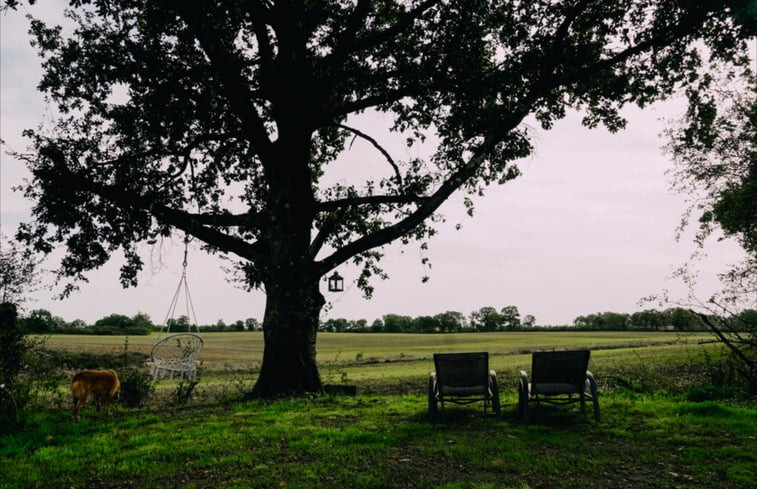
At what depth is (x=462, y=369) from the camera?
8.21 metres

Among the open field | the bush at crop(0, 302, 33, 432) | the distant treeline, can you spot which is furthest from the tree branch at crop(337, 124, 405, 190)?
the distant treeline

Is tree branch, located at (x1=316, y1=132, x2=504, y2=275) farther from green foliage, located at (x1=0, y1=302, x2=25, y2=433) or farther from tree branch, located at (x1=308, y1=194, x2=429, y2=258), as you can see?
green foliage, located at (x1=0, y1=302, x2=25, y2=433)

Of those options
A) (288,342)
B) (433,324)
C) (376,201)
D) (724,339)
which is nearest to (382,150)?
(376,201)

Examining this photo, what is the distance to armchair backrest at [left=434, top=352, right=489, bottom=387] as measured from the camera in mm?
8133

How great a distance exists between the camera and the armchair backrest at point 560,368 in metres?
8.06

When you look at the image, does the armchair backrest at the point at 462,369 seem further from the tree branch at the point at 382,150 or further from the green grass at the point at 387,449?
the tree branch at the point at 382,150

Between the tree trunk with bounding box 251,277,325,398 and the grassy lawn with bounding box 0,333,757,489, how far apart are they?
2.06m

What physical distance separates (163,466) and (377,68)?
10454 mm

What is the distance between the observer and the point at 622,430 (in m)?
7.23

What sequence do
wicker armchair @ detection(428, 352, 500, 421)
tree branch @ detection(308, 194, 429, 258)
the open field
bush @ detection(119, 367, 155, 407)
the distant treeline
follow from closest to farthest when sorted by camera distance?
wicker armchair @ detection(428, 352, 500, 421) < bush @ detection(119, 367, 155, 407) < tree branch @ detection(308, 194, 429, 258) < the open field < the distant treeline

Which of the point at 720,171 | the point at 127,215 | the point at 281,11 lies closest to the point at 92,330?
the point at 127,215

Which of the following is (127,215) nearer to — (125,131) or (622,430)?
(125,131)

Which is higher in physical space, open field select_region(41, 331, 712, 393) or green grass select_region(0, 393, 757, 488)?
green grass select_region(0, 393, 757, 488)

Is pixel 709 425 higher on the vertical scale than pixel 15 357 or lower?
lower
